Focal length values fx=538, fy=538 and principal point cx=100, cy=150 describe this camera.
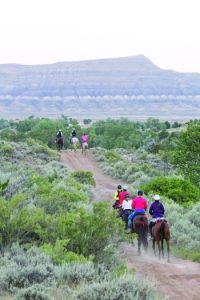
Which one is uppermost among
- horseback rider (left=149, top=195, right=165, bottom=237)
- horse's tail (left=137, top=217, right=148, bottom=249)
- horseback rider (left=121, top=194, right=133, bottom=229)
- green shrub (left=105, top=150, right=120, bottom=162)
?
horseback rider (left=149, top=195, right=165, bottom=237)

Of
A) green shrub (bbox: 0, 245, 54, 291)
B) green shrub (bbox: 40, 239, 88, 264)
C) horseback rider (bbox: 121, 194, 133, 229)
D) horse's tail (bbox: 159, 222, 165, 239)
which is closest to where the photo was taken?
green shrub (bbox: 0, 245, 54, 291)

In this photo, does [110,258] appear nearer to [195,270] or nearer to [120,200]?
[195,270]

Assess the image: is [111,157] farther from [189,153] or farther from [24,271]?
[24,271]

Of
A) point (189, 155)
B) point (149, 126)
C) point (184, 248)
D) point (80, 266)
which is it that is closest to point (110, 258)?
point (80, 266)

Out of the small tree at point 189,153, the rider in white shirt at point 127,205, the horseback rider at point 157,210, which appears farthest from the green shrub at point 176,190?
the horseback rider at point 157,210

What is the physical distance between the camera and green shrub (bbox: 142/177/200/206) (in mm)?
27516

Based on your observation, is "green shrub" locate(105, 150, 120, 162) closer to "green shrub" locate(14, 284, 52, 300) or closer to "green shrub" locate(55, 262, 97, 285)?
"green shrub" locate(55, 262, 97, 285)

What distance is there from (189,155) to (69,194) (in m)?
18.4

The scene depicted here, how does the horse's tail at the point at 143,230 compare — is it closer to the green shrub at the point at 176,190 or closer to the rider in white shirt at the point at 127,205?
the rider in white shirt at the point at 127,205

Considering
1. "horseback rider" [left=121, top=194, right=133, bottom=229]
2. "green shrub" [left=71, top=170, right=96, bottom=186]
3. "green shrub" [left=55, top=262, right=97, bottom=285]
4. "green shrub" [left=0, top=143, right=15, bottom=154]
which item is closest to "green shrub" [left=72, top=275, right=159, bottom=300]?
"green shrub" [left=55, top=262, right=97, bottom=285]

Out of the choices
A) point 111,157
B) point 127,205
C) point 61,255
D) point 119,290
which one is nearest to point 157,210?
point 127,205

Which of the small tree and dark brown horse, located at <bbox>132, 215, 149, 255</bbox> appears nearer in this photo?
dark brown horse, located at <bbox>132, 215, 149, 255</bbox>

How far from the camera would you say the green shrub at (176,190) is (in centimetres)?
2752

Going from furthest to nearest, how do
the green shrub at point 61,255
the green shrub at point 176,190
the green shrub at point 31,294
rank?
the green shrub at point 176,190 < the green shrub at point 61,255 < the green shrub at point 31,294
